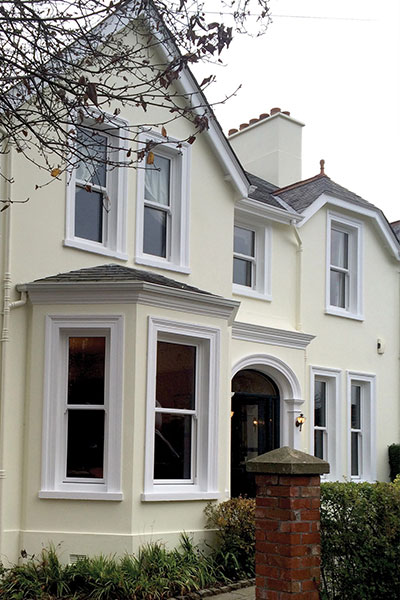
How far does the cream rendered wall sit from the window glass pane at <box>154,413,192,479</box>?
16.3 inches

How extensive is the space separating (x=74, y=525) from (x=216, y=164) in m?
5.77

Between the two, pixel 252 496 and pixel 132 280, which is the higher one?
pixel 132 280

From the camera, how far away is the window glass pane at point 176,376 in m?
10.4

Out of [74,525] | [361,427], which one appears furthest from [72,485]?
[361,427]

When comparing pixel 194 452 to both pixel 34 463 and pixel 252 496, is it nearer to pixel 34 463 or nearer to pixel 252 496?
pixel 34 463

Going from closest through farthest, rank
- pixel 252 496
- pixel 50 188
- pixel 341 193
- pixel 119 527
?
1. pixel 119 527
2. pixel 50 188
3. pixel 252 496
4. pixel 341 193

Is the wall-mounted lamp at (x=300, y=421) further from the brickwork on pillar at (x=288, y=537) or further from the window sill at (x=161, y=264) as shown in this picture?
the brickwork on pillar at (x=288, y=537)

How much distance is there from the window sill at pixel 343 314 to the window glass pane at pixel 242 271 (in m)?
1.91

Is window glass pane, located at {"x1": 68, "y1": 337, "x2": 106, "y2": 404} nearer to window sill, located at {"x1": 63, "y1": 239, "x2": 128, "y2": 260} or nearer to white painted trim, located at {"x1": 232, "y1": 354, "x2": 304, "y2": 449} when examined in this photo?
window sill, located at {"x1": 63, "y1": 239, "x2": 128, "y2": 260}

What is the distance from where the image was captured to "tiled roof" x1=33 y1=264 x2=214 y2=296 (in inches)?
395

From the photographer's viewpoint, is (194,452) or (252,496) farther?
(252,496)

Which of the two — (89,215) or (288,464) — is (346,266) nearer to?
(89,215)

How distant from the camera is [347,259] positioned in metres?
16.1

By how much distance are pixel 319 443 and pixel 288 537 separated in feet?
29.2
